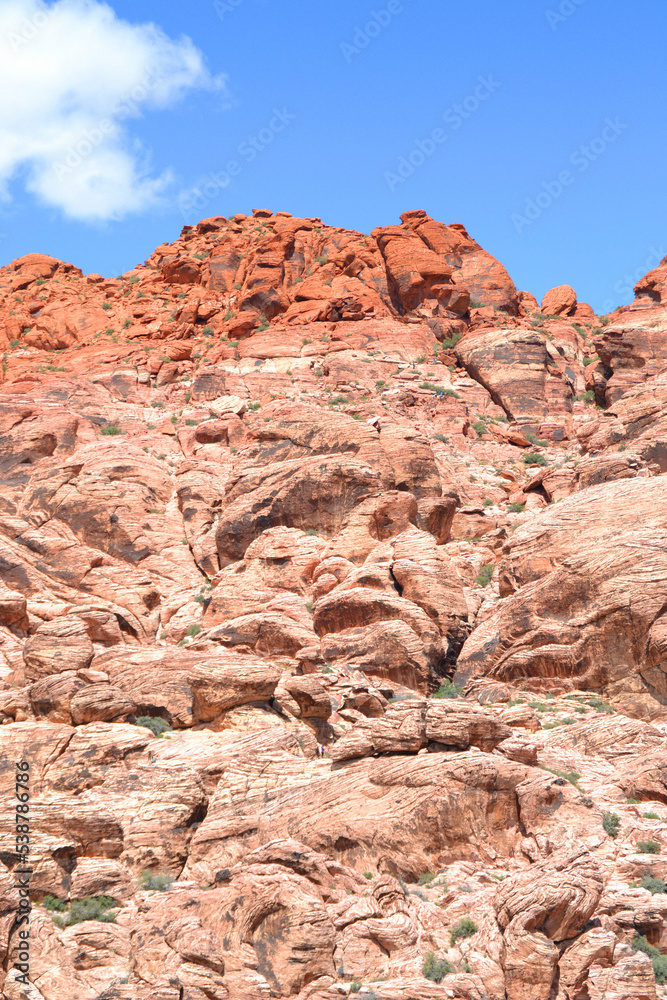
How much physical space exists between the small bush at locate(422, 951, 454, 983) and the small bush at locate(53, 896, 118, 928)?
6909 millimetres

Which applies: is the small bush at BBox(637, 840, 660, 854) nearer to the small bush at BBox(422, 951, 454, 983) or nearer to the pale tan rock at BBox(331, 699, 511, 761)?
the pale tan rock at BBox(331, 699, 511, 761)

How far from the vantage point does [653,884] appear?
2000cm

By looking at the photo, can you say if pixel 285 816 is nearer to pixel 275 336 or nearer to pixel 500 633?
pixel 500 633

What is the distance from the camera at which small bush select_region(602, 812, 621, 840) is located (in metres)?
22.2

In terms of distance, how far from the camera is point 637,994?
1792cm

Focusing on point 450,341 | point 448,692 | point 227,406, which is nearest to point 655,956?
point 448,692

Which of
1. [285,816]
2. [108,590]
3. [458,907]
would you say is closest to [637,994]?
[458,907]

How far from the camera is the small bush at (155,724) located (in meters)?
27.2

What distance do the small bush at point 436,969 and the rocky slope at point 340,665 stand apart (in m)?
0.10

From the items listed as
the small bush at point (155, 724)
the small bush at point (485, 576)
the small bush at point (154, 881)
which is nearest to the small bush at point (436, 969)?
the small bush at point (154, 881)

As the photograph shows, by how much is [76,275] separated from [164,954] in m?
62.4

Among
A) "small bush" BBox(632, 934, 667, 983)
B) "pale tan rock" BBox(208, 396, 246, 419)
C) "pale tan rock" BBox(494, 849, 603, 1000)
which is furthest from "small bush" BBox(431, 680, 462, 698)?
"pale tan rock" BBox(208, 396, 246, 419)

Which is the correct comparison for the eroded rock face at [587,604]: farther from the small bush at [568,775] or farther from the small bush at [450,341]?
the small bush at [450,341]

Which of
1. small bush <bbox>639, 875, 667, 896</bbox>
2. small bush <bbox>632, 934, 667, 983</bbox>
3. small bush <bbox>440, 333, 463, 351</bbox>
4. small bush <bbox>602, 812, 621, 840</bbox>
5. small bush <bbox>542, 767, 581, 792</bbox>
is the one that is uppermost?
small bush <bbox>440, 333, 463, 351</bbox>
